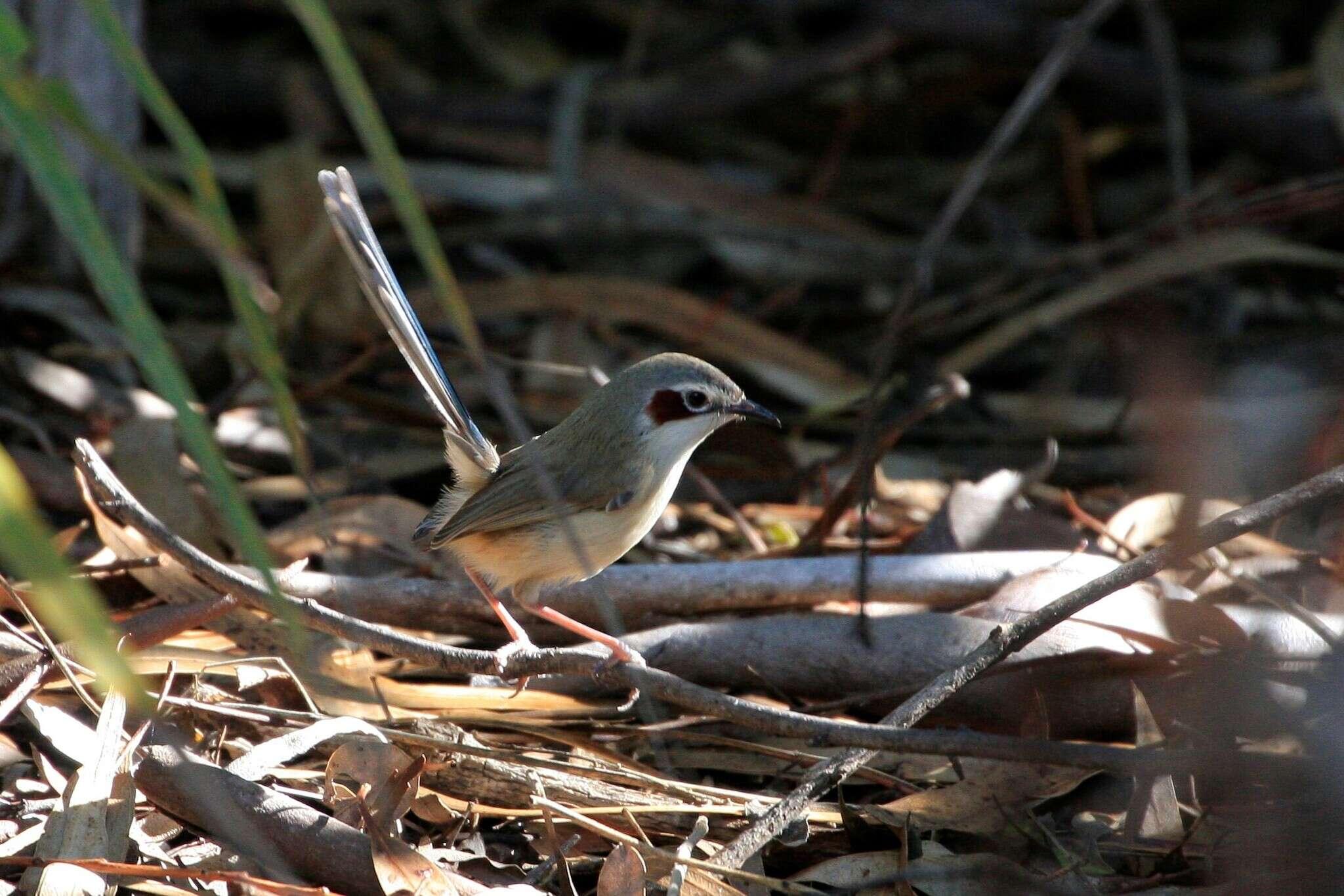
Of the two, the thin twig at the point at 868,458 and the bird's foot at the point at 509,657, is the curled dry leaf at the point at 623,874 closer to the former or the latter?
the bird's foot at the point at 509,657

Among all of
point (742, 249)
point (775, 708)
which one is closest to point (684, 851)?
point (775, 708)

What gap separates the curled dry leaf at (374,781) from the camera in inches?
118

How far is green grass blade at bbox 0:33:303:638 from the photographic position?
1.78m

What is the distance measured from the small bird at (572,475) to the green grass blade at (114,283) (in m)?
1.64

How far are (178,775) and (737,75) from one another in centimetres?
548

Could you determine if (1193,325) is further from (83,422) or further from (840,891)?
(83,422)

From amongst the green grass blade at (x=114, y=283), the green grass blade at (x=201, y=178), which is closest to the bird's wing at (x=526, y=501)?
the green grass blade at (x=201, y=178)

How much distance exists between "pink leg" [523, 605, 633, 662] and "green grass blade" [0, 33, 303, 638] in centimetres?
142

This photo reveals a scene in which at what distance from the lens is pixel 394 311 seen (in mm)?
3428

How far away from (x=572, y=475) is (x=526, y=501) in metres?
0.17

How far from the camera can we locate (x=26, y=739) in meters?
3.24

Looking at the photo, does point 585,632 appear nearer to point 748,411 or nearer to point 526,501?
point 526,501

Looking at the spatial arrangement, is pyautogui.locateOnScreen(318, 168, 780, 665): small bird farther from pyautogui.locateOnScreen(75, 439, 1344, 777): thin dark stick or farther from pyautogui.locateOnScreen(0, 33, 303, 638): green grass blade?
pyautogui.locateOnScreen(0, 33, 303, 638): green grass blade

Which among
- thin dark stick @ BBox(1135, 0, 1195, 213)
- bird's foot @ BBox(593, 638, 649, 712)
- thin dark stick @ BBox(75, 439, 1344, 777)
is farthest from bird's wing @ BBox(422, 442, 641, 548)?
thin dark stick @ BBox(1135, 0, 1195, 213)
